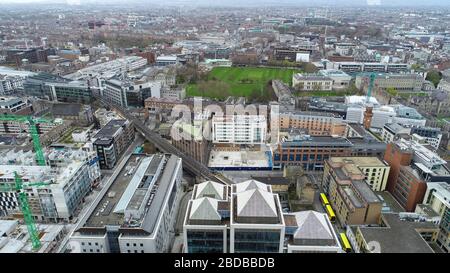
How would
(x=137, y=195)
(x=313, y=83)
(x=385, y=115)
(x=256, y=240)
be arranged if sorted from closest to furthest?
(x=256, y=240) < (x=137, y=195) < (x=385, y=115) < (x=313, y=83)

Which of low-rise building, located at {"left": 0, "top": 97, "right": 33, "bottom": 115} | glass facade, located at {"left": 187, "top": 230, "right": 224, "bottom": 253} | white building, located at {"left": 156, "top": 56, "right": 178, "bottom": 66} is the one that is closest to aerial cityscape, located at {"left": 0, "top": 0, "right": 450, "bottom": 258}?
glass facade, located at {"left": 187, "top": 230, "right": 224, "bottom": 253}

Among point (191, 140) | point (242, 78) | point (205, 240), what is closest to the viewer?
point (205, 240)

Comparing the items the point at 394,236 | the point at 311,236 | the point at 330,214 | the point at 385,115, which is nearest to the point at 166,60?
the point at 385,115

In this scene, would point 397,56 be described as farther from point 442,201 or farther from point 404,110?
point 442,201

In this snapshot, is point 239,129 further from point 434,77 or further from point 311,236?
point 434,77

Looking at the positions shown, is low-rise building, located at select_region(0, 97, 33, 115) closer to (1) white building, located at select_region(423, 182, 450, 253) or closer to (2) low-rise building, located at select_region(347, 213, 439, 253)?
(2) low-rise building, located at select_region(347, 213, 439, 253)

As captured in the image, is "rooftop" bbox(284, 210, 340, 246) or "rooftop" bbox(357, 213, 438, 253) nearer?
"rooftop" bbox(284, 210, 340, 246)
